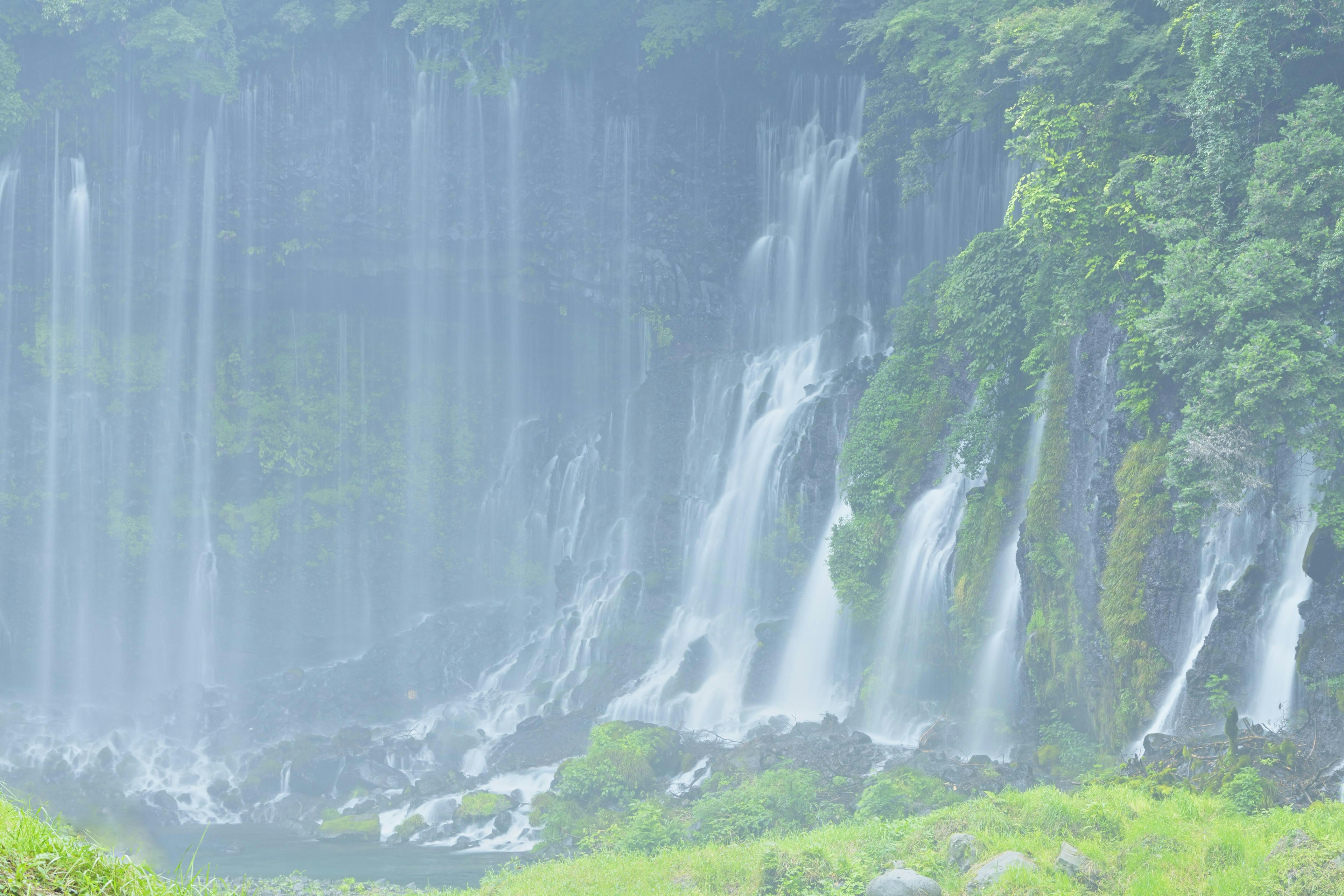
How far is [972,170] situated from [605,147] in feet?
27.7

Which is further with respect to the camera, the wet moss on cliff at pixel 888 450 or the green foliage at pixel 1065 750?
the wet moss on cliff at pixel 888 450

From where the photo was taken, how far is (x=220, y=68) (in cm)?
2475

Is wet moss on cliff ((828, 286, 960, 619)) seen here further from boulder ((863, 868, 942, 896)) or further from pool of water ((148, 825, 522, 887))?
boulder ((863, 868, 942, 896))

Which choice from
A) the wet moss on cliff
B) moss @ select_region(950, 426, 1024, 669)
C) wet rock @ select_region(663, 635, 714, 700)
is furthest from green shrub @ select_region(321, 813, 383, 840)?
moss @ select_region(950, 426, 1024, 669)

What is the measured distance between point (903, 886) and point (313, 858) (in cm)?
1171

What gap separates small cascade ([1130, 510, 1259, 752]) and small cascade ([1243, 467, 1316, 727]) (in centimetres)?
47

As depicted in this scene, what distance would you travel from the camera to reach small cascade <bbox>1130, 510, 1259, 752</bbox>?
1266 centimetres

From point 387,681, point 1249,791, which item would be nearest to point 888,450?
point 1249,791

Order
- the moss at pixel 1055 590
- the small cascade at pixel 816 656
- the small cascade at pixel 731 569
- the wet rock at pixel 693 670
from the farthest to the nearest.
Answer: the wet rock at pixel 693 670 < the small cascade at pixel 731 569 < the small cascade at pixel 816 656 < the moss at pixel 1055 590

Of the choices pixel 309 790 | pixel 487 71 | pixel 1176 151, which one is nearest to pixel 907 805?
pixel 1176 151

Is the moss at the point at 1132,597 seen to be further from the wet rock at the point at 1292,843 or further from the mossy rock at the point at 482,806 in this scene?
Answer: the mossy rock at the point at 482,806

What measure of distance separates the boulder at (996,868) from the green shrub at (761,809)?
4270 millimetres

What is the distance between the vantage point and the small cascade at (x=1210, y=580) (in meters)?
12.7

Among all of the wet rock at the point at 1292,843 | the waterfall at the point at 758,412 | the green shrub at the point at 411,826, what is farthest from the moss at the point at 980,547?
the green shrub at the point at 411,826
